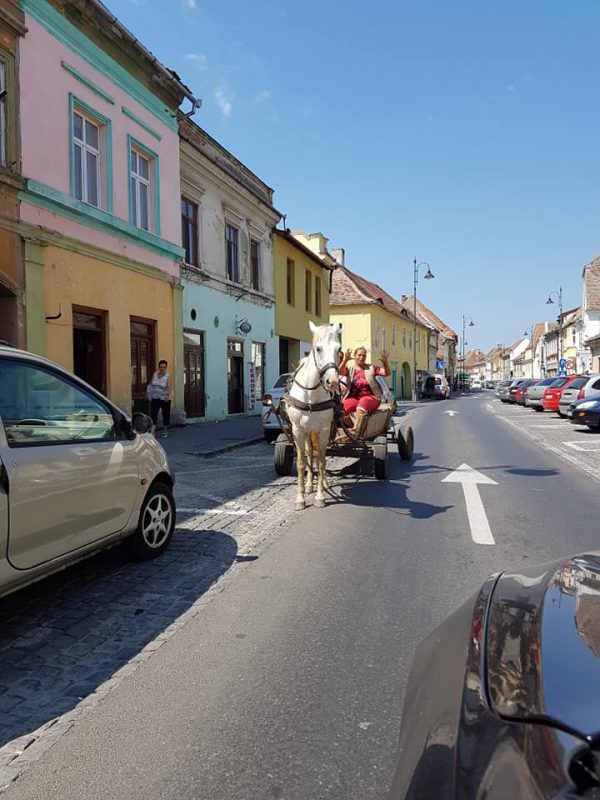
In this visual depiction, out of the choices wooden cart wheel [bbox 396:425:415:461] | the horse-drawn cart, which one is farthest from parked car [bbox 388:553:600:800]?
wooden cart wheel [bbox 396:425:415:461]

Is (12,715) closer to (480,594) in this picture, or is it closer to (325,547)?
(480,594)

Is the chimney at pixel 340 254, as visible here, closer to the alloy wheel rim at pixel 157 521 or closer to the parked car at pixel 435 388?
the parked car at pixel 435 388

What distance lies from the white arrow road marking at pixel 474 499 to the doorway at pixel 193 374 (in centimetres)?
1004

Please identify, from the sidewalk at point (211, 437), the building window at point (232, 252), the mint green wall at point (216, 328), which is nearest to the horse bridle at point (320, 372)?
the sidewalk at point (211, 437)

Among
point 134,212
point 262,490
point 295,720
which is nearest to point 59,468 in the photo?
point 295,720

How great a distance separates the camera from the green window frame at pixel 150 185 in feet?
48.4

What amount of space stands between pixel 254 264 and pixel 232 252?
7.26 ft

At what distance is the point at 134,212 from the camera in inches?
590

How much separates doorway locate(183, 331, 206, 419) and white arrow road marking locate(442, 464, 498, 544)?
10037 mm

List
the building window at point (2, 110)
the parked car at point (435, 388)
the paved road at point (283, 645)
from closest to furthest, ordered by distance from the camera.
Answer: the paved road at point (283, 645)
the building window at point (2, 110)
the parked car at point (435, 388)

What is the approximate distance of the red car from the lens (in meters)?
24.3

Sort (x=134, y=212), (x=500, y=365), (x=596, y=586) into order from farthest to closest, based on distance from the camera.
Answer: (x=500, y=365) → (x=134, y=212) → (x=596, y=586)

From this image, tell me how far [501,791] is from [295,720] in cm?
175

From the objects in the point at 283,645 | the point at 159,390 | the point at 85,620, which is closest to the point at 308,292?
the point at 159,390
